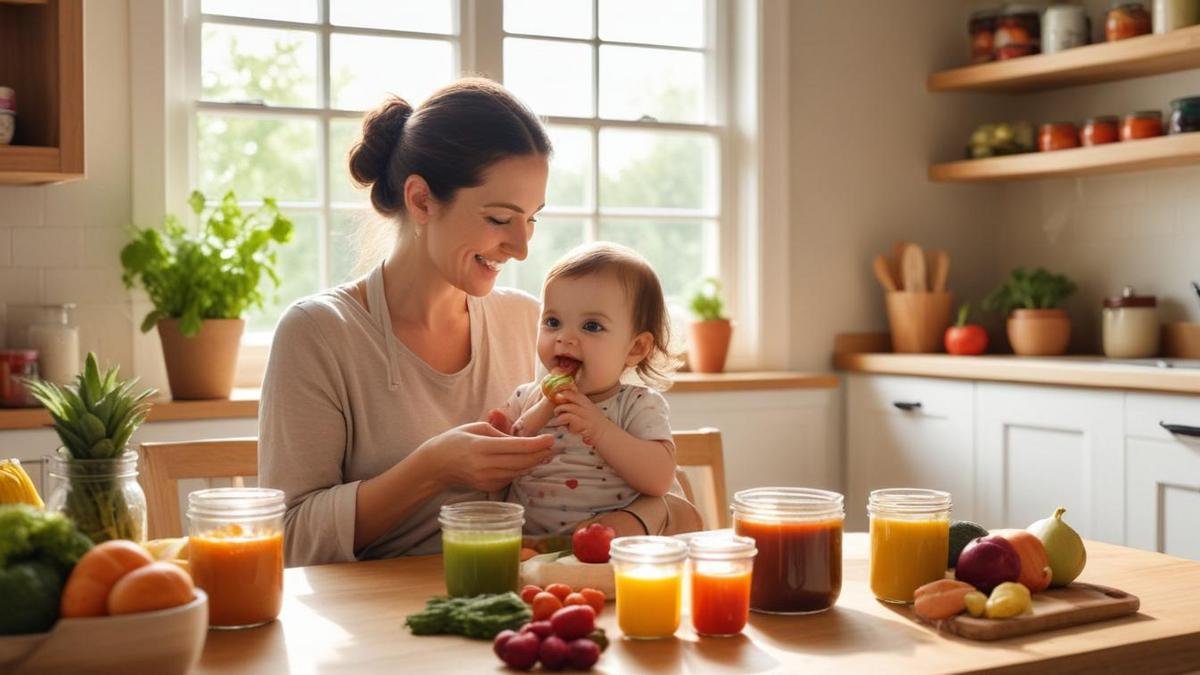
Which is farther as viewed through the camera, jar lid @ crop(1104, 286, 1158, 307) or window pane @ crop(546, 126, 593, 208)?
window pane @ crop(546, 126, 593, 208)

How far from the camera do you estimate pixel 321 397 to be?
200 centimetres

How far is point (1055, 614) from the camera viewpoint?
1383mm

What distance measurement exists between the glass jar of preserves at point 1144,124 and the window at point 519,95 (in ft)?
4.15

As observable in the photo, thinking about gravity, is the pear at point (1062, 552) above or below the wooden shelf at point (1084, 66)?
below

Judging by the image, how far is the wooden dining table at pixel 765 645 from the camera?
4.03ft

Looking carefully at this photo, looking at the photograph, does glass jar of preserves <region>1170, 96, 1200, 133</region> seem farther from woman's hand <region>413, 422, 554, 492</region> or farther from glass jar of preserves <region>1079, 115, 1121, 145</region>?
woman's hand <region>413, 422, 554, 492</region>

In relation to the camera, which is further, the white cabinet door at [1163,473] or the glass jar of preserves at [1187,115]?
the glass jar of preserves at [1187,115]

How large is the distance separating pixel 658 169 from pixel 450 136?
2.27 m

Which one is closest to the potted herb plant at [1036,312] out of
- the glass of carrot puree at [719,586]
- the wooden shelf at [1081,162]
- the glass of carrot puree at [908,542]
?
the wooden shelf at [1081,162]

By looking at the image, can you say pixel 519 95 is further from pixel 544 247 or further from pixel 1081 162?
pixel 1081 162

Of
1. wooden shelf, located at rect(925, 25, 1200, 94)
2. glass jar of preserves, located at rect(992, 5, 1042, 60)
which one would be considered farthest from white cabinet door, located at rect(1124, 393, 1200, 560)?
glass jar of preserves, located at rect(992, 5, 1042, 60)

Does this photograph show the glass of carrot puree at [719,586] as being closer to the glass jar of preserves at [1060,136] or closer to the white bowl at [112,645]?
the white bowl at [112,645]

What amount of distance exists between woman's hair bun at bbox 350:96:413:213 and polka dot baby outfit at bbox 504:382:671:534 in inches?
22.1

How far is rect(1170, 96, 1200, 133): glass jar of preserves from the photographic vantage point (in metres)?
3.61
